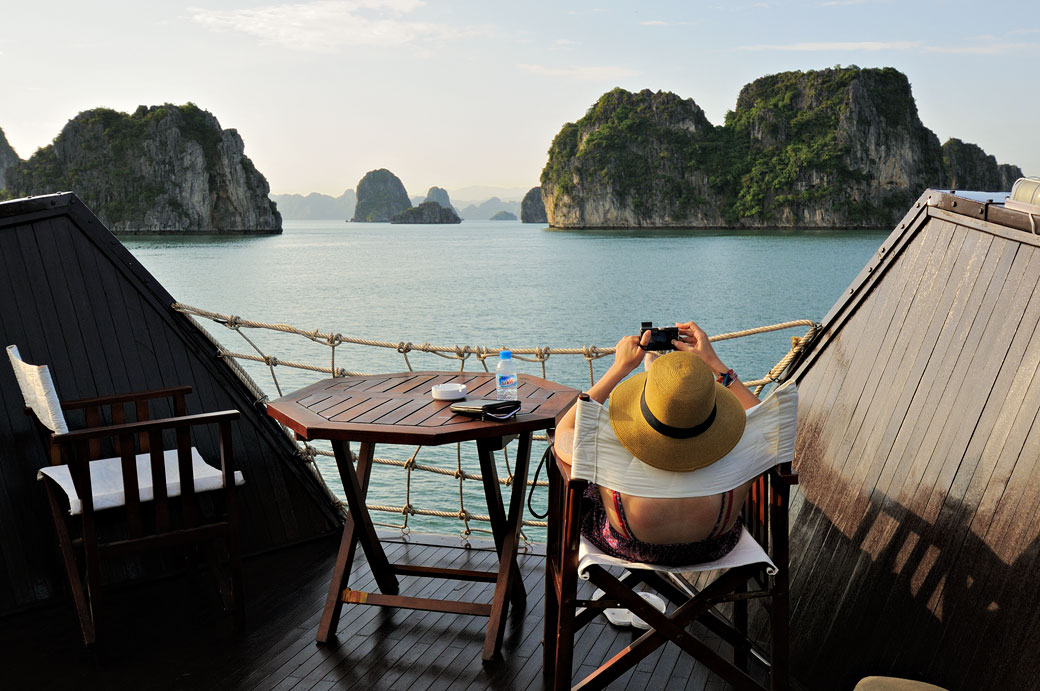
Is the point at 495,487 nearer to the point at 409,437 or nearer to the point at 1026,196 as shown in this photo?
the point at 409,437

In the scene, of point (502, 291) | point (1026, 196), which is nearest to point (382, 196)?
point (502, 291)

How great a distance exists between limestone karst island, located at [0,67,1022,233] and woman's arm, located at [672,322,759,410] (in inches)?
2903

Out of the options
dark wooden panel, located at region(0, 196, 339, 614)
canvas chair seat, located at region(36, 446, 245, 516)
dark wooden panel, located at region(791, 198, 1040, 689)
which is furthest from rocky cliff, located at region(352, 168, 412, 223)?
dark wooden panel, located at region(791, 198, 1040, 689)

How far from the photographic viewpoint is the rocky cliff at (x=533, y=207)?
124625 mm

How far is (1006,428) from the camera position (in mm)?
1609

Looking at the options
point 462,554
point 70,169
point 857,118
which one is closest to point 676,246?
point 857,118

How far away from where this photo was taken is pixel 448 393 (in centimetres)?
237

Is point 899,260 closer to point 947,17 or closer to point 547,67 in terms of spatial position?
point 547,67

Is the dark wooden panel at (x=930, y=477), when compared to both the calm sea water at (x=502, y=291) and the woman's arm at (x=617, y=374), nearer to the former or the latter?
the woman's arm at (x=617, y=374)

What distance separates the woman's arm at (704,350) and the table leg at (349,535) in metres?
0.94

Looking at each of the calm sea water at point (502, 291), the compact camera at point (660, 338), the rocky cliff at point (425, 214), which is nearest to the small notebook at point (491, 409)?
the compact camera at point (660, 338)

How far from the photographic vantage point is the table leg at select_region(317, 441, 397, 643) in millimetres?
2309

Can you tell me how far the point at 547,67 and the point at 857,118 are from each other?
3114 centimetres

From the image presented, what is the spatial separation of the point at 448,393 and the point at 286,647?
0.82 m
